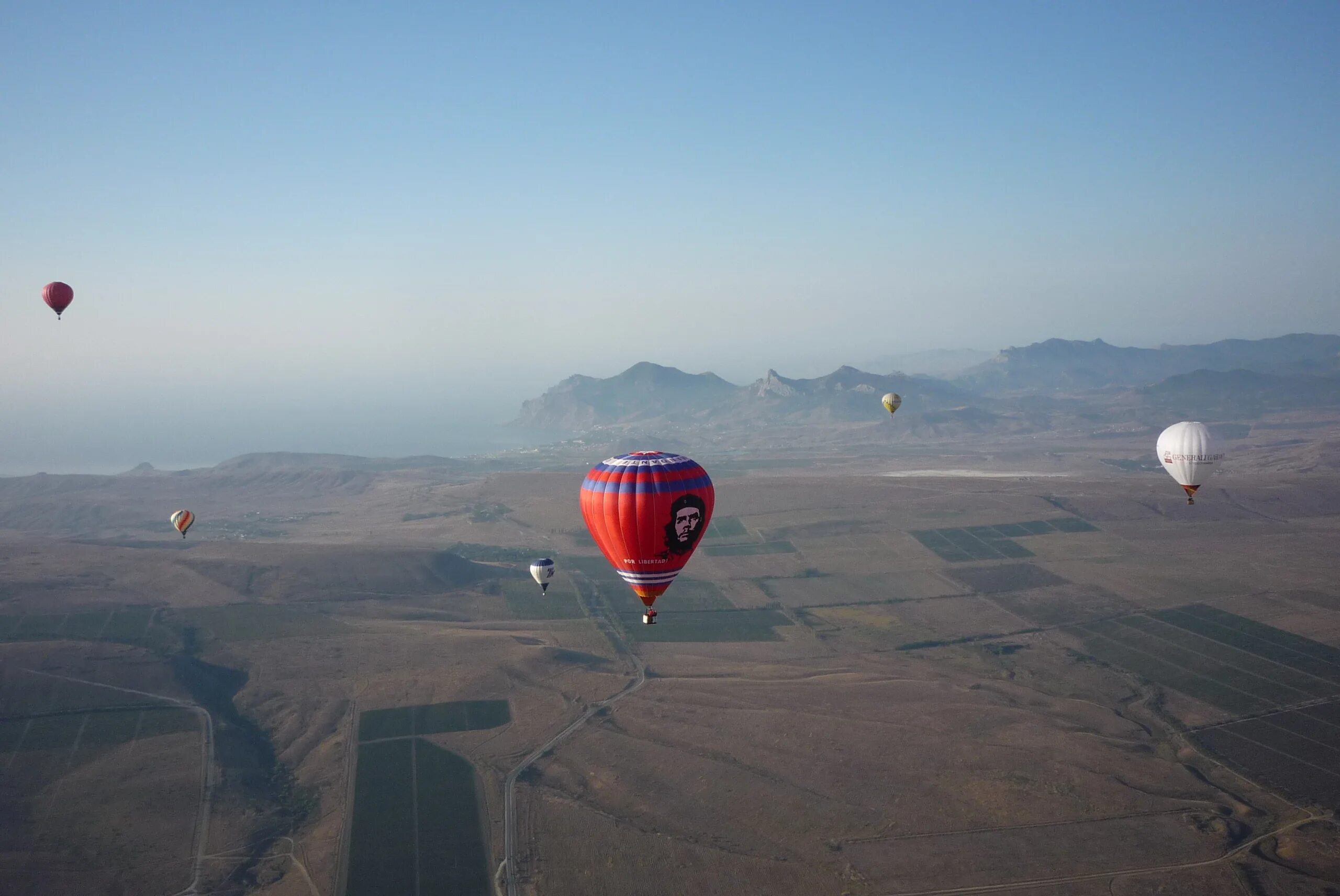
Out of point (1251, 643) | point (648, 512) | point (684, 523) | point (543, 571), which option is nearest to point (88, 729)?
point (543, 571)

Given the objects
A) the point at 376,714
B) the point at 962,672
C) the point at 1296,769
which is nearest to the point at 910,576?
the point at 962,672

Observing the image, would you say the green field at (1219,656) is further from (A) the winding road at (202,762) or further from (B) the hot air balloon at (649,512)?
(A) the winding road at (202,762)

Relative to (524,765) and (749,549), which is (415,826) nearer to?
(524,765)

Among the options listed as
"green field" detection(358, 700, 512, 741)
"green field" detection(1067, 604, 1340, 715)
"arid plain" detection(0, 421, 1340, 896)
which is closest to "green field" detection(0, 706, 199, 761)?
"arid plain" detection(0, 421, 1340, 896)

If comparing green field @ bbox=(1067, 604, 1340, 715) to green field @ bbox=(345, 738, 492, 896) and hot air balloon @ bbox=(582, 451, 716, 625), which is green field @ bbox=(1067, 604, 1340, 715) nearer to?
hot air balloon @ bbox=(582, 451, 716, 625)

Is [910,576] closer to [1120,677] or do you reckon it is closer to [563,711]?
[1120,677]
